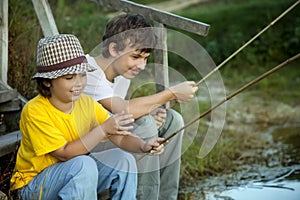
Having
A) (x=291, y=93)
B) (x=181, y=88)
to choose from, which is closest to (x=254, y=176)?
(x=181, y=88)

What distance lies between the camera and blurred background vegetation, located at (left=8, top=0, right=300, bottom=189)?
4.81 meters

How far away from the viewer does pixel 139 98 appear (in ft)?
11.8

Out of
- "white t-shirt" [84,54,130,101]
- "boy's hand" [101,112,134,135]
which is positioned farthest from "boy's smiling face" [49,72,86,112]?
"white t-shirt" [84,54,130,101]

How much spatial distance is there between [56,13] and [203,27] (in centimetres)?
219

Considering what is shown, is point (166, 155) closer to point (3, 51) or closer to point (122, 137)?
point (122, 137)

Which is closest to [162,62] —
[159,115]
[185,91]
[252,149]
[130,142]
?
[159,115]

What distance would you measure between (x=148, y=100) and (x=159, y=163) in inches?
19.1

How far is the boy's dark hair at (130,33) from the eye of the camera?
365 centimetres

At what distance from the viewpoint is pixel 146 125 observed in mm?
3643

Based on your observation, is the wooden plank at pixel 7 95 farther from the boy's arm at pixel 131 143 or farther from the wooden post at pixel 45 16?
the boy's arm at pixel 131 143

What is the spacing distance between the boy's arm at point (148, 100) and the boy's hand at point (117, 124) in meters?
0.41

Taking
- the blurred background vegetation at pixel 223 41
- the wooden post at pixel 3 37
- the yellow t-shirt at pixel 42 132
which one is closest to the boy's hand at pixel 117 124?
the yellow t-shirt at pixel 42 132

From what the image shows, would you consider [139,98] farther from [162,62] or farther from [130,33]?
[162,62]

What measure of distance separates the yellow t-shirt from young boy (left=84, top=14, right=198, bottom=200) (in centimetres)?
31
